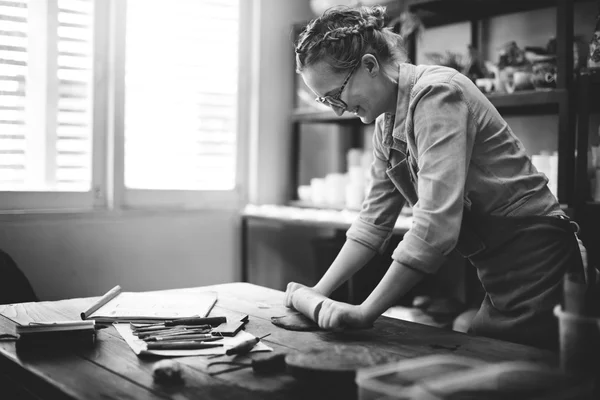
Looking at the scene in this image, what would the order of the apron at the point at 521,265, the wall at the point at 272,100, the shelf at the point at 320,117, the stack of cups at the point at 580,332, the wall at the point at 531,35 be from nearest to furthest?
the stack of cups at the point at 580,332, the apron at the point at 521,265, the wall at the point at 531,35, the shelf at the point at 320,117, the wall at the point at 272,100

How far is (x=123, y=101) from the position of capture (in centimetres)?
344

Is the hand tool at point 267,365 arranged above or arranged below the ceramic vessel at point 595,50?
below

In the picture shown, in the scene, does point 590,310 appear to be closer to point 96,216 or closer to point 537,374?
point 537,374

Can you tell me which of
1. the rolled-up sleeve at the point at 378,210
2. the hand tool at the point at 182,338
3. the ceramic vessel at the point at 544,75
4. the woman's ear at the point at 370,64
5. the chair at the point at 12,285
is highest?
the ceramic vessel at the point at 544,75

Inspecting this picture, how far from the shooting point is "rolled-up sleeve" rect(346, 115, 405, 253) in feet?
5.77

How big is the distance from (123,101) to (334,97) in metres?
2.15

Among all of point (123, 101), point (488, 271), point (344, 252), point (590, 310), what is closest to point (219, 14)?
point (123, 101)

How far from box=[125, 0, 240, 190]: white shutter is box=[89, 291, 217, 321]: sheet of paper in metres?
1.76

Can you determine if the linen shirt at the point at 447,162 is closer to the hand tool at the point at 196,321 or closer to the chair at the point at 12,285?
the hand tool at the point at 196,321

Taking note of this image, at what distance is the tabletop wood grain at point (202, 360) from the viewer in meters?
1.03

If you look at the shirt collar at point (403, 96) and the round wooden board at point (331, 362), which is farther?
the shirt collar at point (403, 96)

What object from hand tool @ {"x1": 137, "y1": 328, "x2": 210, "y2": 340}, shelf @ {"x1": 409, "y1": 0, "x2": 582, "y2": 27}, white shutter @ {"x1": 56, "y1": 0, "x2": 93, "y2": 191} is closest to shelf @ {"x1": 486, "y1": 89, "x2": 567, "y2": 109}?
shelf @ {"x1": 409, "y1": 0, "x2": 582, "y2": 27}

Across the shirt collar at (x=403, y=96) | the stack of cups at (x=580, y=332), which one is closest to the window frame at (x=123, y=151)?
the shirt collar at (x=403, y=96)

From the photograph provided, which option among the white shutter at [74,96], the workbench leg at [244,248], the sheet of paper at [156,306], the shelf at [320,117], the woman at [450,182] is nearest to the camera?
the woman at [450,182]
